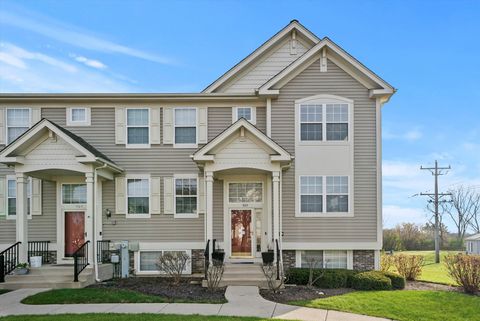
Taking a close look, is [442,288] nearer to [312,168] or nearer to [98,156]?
[312,168]

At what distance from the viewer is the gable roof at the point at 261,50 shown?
17141mm

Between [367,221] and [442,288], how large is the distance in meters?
3.21

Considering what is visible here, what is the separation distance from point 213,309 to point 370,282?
18.6 feet

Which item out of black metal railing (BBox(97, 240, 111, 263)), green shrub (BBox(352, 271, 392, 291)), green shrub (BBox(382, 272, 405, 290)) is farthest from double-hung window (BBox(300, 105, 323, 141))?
black metal railing (BBox(97, 240, 111, 263))

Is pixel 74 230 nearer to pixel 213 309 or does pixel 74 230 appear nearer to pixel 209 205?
pixel 209 205

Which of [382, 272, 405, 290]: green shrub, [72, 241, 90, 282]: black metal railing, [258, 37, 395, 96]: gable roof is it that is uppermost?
[258, 37, 395, 96]: gable roof

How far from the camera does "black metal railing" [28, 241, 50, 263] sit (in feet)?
51.0

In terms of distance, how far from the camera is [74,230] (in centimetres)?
1588

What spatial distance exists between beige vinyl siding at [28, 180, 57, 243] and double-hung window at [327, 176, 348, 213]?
1022 cm

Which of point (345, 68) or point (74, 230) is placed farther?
point (74, 230)

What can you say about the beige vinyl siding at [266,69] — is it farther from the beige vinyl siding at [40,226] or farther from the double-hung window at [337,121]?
the beige vinyl siding at [40,226]

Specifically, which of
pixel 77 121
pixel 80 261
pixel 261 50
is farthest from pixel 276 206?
pixel 77 121

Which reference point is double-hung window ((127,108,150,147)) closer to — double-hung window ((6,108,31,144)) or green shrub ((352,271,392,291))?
double-hung window ((6,108,31,144))

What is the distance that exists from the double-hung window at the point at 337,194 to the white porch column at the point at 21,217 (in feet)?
34.4
